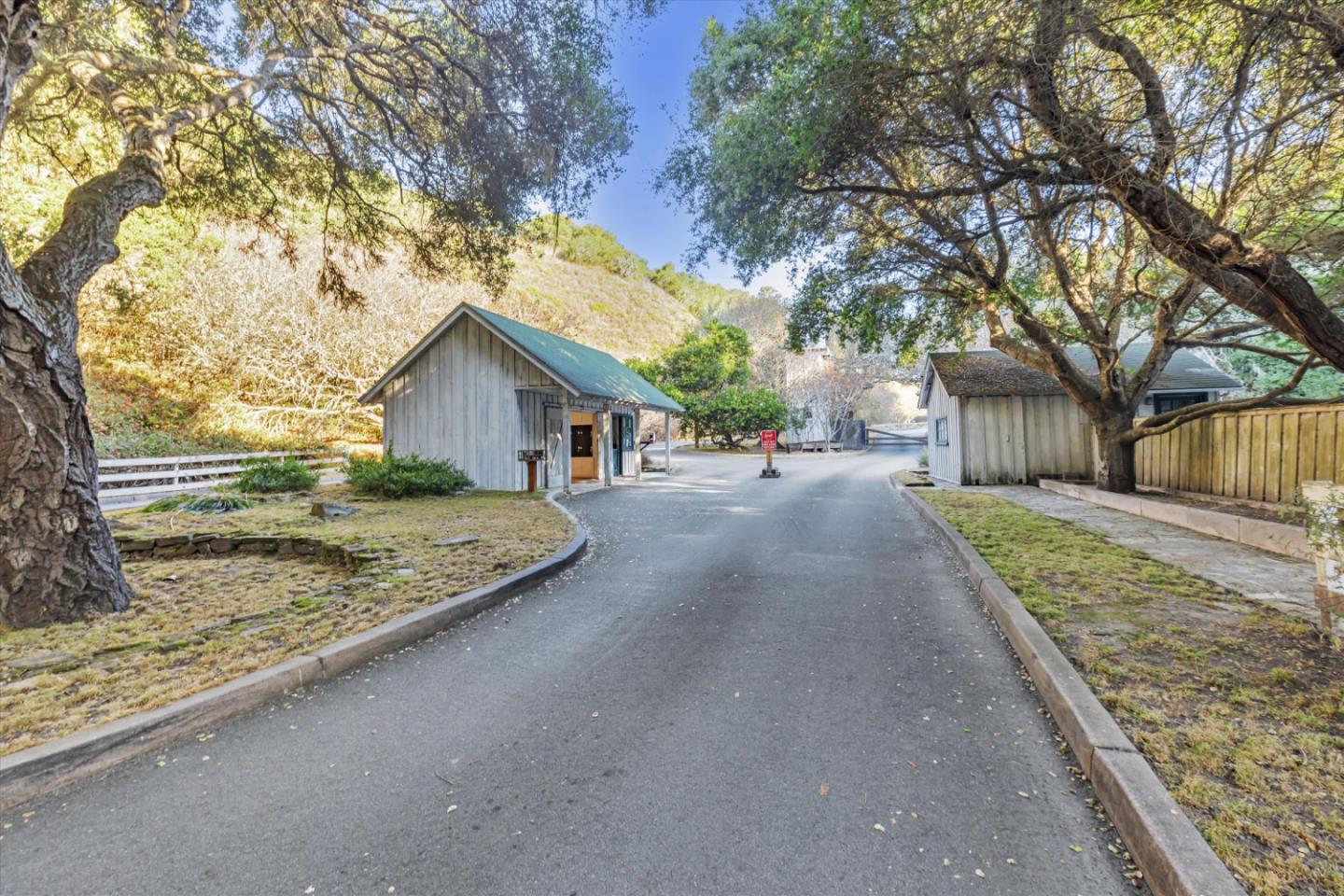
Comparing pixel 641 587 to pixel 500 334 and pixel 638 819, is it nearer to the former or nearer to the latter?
pixel 638 819

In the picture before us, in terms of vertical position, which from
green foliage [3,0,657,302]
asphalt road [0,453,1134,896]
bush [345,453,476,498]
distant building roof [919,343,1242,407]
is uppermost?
green foliage [3,0,657,302]

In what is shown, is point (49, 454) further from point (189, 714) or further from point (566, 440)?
point (566, 440)

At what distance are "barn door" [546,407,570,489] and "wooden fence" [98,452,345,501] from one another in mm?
7069

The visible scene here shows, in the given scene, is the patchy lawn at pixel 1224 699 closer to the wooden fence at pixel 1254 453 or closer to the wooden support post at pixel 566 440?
the wooden fence at pixel 1254 453

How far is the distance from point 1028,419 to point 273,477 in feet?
62.8

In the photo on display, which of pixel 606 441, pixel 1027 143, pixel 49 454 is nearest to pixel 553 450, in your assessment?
pixel 606 441

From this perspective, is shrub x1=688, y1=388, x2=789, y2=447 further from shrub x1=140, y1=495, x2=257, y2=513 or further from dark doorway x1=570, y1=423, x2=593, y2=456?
shrub x1=140, y1=495, x2=257, y2=513

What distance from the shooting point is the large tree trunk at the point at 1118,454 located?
11.0 meters

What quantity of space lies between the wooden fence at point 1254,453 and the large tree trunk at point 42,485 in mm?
12812

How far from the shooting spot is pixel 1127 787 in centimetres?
220

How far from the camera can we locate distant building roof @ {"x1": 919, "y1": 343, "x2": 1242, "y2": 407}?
1451cm

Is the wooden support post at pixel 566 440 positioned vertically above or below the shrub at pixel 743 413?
below

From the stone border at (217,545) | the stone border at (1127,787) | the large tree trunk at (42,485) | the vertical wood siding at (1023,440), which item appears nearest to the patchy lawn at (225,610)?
the stone border at (217,545)

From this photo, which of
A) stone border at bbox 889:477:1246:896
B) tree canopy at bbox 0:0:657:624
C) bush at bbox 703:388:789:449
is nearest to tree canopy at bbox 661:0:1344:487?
tree canopy at bbox 0:0:657:624
